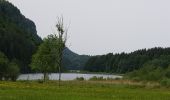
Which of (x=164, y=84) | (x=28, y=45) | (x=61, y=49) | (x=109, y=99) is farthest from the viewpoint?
(x=28, y=45)

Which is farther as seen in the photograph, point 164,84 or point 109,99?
point 164,84

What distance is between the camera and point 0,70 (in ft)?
309

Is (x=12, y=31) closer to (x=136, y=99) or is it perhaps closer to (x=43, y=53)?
(x=43, y=53)

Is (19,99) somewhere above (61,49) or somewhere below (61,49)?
below

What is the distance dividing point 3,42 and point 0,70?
89.5 m

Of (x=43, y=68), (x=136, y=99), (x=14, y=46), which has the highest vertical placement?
(x=14, y=46)

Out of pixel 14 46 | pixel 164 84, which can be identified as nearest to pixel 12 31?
pixel 14 46

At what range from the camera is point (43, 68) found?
9019 centimetres

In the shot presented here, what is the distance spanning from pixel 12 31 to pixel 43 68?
344 ft

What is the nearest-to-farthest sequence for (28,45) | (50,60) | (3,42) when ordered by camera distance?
1. (50,60)
2. (3,42)
3. (28,45)

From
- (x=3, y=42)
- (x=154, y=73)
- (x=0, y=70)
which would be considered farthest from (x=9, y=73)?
(x=3, y=42)

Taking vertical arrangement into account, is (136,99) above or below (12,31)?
below

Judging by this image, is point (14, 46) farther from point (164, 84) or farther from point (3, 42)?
point (164, 84)

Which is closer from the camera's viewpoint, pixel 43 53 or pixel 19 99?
pixel 19 99
